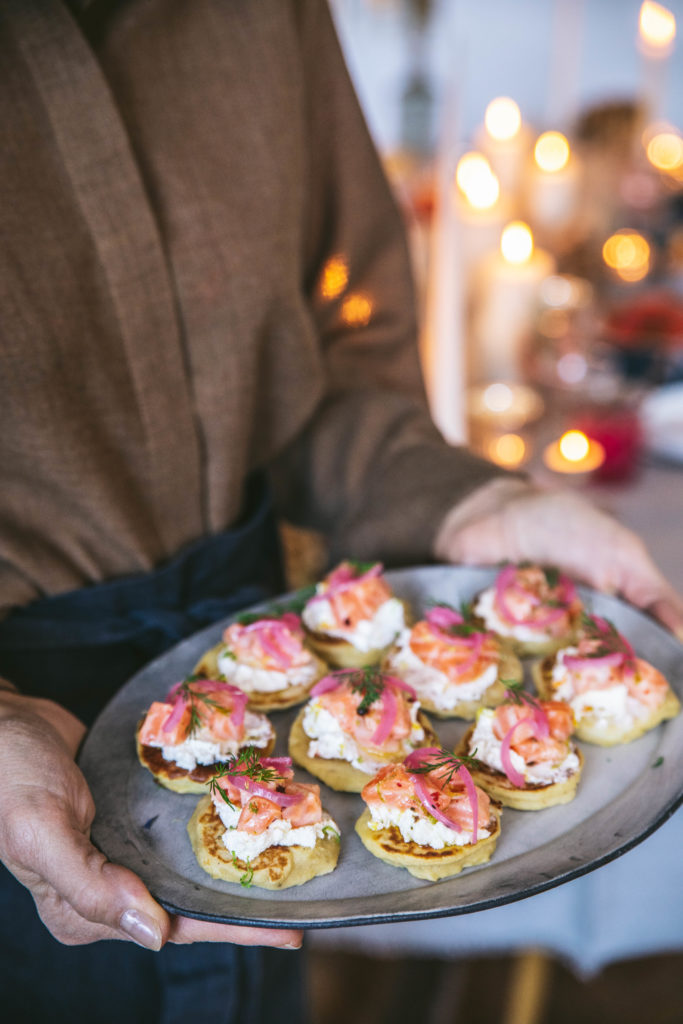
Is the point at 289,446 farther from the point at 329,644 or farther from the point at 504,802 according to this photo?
the point at 504,802

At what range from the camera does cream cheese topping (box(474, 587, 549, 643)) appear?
A: 67.4 inches

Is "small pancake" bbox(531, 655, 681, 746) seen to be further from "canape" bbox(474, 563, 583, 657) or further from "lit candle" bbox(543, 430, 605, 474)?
"lit candle" bbox(543, 430, 605, 474)

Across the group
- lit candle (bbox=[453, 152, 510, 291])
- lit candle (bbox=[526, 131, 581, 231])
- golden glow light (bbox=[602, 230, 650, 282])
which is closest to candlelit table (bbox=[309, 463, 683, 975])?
lit candle (bbox=[453, 152, 510, 291])

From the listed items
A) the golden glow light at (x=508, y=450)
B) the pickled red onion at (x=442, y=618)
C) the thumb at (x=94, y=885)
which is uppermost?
the thumb at (x=94, y=885)

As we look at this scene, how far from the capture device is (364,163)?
195 cm

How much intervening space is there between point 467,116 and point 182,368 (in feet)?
28.9

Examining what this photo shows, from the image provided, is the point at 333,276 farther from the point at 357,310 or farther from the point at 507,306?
the point at 507,306

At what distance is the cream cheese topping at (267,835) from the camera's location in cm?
117

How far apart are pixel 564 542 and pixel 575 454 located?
1.17 meters

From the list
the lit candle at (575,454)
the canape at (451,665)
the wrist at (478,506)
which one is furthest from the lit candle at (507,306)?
the canape at (451,665)

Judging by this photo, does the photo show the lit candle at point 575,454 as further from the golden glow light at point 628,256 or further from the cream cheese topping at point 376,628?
the golden glow light at point 628,256

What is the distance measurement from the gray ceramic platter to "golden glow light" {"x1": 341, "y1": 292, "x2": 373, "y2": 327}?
98 centimetres

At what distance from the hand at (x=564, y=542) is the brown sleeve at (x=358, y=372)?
0.08m

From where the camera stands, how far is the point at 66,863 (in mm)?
1035
